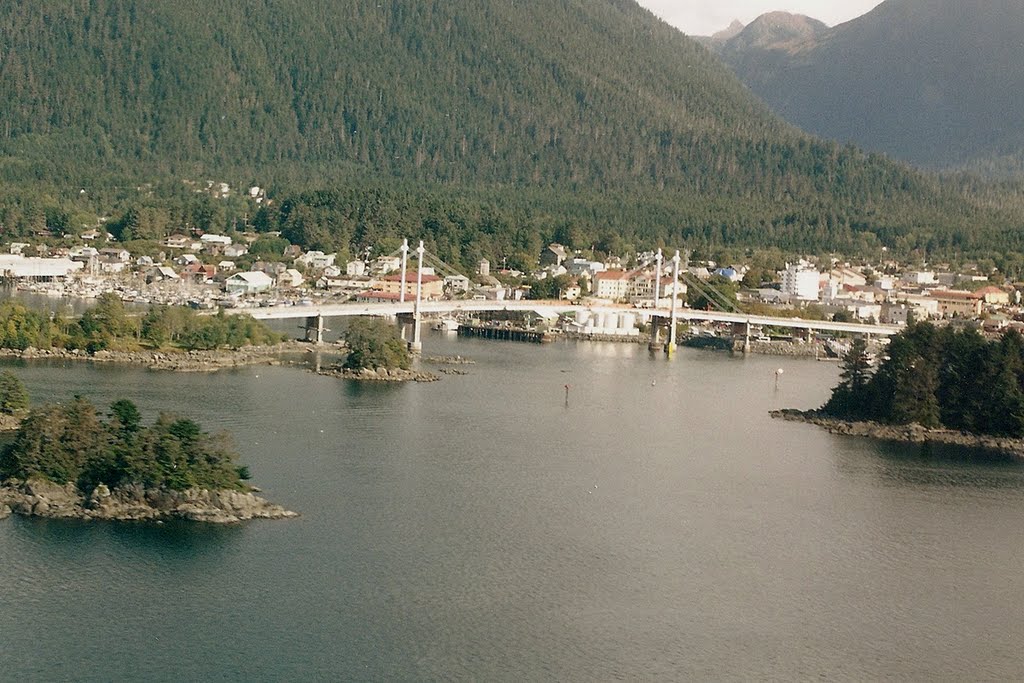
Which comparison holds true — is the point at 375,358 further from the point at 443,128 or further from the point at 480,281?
the point at 443,128

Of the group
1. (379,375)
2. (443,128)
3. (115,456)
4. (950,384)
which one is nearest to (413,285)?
(379,375)

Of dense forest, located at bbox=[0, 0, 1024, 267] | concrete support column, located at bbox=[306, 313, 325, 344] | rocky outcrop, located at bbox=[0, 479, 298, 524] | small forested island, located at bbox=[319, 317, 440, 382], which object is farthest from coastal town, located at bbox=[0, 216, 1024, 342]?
rocky outcrop, located at bbox=[0, 479, 298, 524]

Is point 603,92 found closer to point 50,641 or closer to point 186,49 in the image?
point 186,49

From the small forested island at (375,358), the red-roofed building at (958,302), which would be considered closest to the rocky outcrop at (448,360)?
the small forested island at (375,358)

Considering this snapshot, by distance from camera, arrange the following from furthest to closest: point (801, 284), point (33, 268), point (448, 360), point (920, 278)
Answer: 1. point (920, 278)
2. point (801, 284)
3. point (33, 268)
4. point (448, 360)

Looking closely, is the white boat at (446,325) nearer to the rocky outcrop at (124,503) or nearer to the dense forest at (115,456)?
the dense forest at (115,456)

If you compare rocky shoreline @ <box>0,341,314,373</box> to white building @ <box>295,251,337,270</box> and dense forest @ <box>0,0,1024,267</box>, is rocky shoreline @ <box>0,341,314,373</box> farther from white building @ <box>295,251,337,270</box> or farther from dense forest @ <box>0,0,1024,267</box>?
dense forest @ <box>0,0,1024,267</box>
